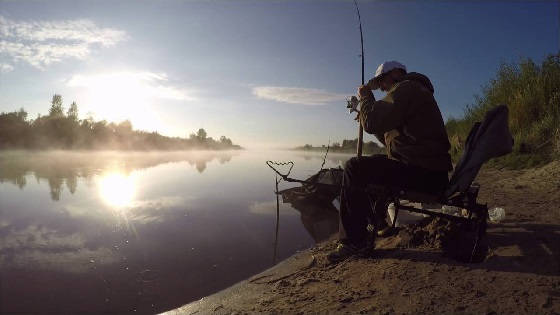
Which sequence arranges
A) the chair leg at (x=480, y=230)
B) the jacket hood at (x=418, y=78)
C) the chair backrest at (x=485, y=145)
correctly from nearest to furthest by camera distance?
the chair backrest at (x=485, y=145) → the chair leg at (x=480, y=230) → the jacket hood at (x=418, y=78)

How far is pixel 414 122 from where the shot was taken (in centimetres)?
374

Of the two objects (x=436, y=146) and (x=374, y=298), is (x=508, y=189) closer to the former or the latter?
(x=436, y=146)

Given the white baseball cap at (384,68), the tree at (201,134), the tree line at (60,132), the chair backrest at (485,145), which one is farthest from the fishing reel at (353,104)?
the tree at (201,134)

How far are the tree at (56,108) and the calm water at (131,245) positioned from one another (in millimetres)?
54692

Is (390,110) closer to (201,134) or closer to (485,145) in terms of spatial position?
(485,145)

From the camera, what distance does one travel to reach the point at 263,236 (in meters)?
6.53

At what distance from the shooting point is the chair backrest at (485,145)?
10.6 feet

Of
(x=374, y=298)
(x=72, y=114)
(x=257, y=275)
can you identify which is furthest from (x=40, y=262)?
(x=72, y=114)

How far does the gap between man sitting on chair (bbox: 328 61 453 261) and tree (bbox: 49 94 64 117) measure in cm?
6577

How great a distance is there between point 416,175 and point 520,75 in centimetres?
1156

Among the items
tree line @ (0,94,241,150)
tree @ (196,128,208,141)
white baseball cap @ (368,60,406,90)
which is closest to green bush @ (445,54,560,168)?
white baseball cap @ (368,60,406,90)

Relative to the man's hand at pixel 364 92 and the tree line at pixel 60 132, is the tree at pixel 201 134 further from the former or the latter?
the man's hand at pixel 364 92

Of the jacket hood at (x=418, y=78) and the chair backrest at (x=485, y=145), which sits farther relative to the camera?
the jacket hood at (x=418, y=78)

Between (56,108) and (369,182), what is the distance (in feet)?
221
